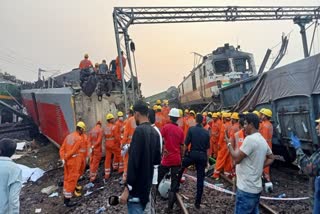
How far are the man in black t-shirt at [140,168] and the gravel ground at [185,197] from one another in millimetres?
2768

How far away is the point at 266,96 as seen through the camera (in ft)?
26.5

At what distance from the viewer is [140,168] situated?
3043 millimetres

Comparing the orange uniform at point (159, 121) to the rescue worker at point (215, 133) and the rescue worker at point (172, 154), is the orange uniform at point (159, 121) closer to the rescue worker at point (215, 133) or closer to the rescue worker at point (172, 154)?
the rescue worker at point (215, 133)

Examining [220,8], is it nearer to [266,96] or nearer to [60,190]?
[266,96]

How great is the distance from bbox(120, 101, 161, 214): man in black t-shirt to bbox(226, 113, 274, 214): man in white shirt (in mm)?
1118

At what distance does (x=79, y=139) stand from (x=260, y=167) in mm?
4306

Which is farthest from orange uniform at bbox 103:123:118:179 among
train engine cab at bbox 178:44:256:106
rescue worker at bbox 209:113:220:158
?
train engine cab at bbox 178:44:256:106

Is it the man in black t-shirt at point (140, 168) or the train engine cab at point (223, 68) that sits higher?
the train engine cab at point (223, 68)

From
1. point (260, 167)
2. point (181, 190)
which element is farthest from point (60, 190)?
point (260, 167)

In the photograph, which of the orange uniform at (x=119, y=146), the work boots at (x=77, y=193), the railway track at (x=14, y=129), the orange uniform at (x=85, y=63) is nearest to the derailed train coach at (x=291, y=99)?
the orange uniform at (x=119, y=146)

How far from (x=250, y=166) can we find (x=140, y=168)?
1.37 metres

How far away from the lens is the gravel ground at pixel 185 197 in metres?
5.88

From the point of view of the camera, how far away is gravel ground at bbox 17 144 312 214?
588 cm

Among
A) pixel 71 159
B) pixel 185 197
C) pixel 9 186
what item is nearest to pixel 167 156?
pixel 185 197
